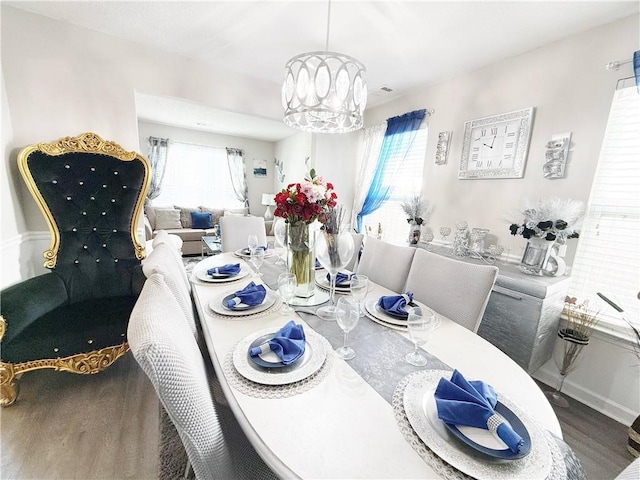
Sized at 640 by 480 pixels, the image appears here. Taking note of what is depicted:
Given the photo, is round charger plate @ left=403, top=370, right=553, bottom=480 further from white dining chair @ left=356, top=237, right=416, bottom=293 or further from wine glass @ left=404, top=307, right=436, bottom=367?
white dining chair @ left=356, top=237, right=416, bottom=293

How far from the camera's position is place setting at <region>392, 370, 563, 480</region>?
1.64 ft

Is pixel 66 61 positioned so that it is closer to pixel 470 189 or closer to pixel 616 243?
pixel 470 189

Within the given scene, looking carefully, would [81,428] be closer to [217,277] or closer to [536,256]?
[217,277]

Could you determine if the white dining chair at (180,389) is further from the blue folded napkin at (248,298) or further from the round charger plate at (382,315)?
the round charger plate at (382,315)

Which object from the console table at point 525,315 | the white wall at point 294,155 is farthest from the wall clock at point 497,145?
the white wall at point 294,155

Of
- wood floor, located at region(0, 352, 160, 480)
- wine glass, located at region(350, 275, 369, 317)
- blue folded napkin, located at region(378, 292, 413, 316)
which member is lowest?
wood floor, located at region(0, 352, 160, 480)

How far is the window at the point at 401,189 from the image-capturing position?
2.90m

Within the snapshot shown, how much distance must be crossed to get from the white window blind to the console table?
240 millimetres

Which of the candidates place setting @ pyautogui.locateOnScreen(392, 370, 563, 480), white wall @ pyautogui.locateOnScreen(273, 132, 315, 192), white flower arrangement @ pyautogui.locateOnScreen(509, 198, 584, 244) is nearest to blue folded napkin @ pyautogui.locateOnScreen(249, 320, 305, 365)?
place setting @ pyautogui.locateOnScreen(392, 370, 563, 480)

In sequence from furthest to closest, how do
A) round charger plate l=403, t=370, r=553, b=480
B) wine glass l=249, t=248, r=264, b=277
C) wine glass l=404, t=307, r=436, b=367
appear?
wine glass l=249, t=248, r=264, b=277 → wine glass l=404, t=307, r=436, b=367 → round charger plate l=403, t=370, r=553, b=480

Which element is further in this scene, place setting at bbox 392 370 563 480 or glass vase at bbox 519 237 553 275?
glass vase at bbox 519 237 553 275

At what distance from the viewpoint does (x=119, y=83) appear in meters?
2.23

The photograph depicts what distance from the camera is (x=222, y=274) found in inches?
59.1

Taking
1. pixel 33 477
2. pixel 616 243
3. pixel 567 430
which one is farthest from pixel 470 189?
pixel 33 477
